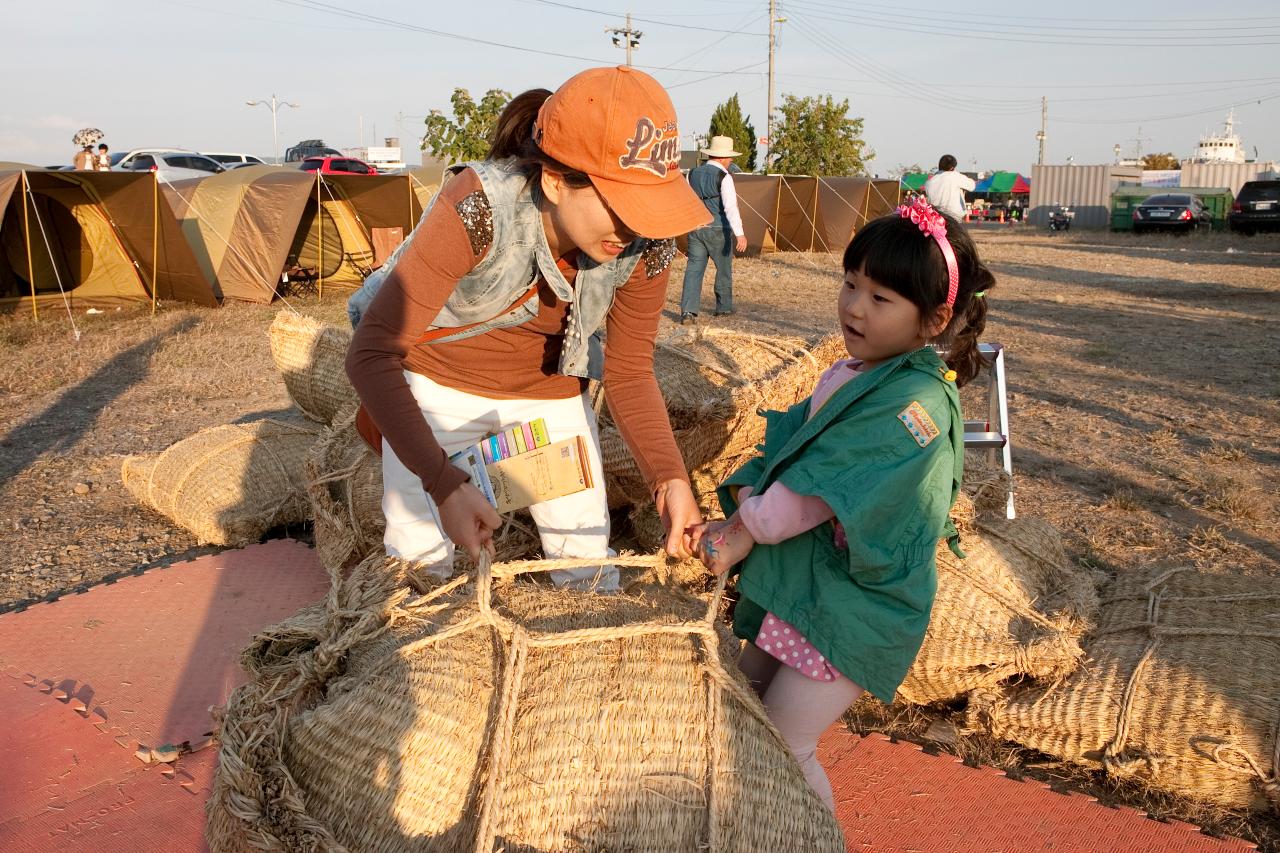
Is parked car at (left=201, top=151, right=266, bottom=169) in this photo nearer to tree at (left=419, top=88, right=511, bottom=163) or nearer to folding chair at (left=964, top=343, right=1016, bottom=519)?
tree at (left=419, top=88, right=511, bottom=163)

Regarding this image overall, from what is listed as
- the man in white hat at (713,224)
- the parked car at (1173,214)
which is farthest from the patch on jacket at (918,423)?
the parked car at (1173,214)

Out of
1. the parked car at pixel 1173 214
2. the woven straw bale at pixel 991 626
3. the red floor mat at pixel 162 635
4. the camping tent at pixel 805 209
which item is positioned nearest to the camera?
the woven straw bale at pixel 991 626

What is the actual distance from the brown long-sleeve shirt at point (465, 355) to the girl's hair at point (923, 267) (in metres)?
0.53

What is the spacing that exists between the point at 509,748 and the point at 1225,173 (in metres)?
45.7

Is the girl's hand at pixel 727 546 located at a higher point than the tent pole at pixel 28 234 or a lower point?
lower

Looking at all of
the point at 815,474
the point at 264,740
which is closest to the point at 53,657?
the point at 264,740

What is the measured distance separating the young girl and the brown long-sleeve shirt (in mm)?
451

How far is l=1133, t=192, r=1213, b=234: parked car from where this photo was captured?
24.0m

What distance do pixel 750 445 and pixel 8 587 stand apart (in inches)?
116

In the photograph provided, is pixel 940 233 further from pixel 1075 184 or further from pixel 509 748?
pixel 1075 184

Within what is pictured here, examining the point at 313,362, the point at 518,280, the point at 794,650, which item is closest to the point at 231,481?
the point at 313,362

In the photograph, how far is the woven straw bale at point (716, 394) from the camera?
3.34 m

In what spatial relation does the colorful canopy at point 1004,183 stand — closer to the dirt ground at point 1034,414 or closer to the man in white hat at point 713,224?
the dirt ground at point 1034,414

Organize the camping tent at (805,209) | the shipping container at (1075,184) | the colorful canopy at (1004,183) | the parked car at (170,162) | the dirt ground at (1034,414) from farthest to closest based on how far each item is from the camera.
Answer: the colorful canopy at (1004,183), the shipping container at (1075,184), the camping tent at (805,209), the parked car at (170,162), the dirt ground at (1034,414)
